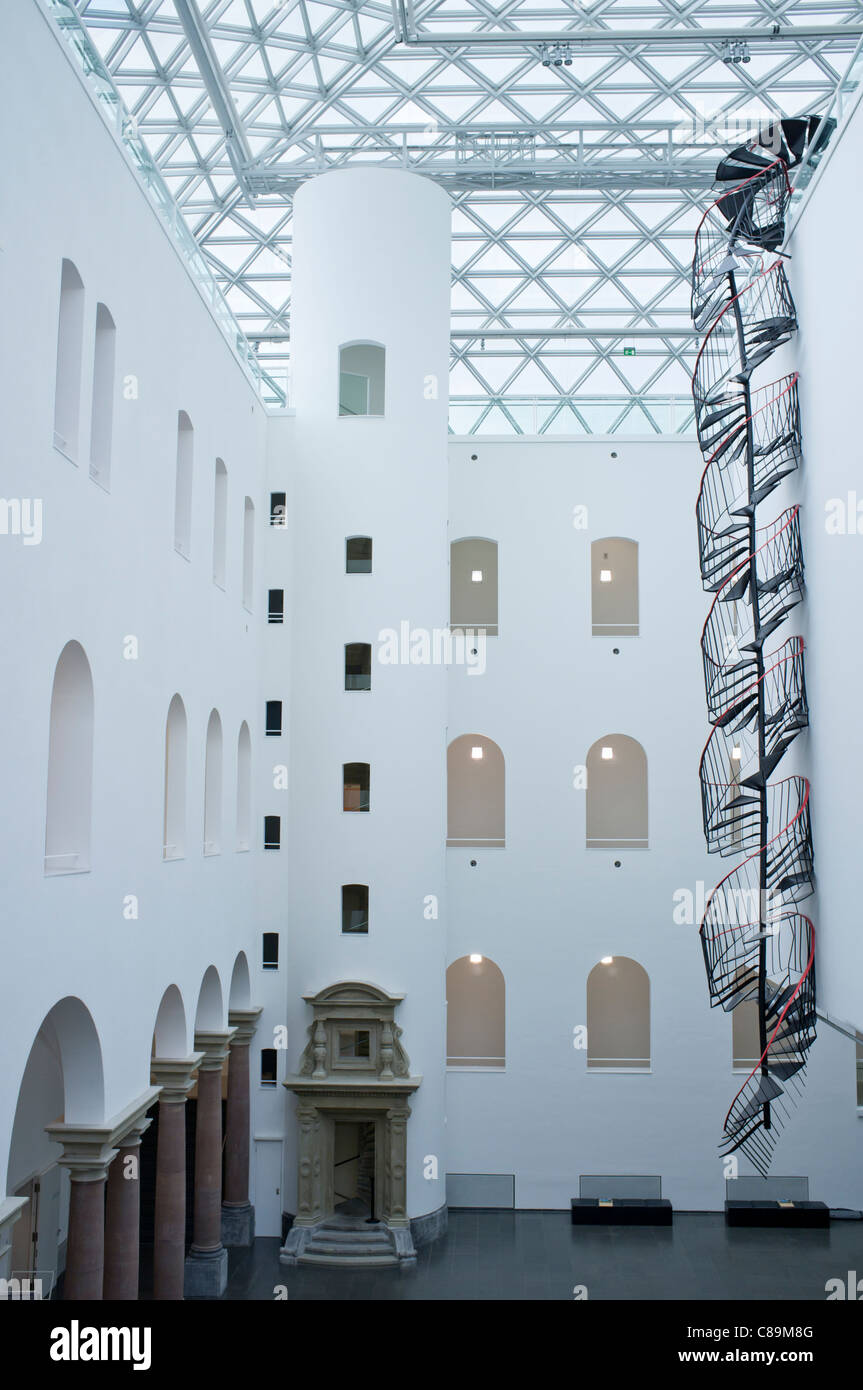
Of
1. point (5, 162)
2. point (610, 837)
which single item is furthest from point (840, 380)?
point (610, 837)

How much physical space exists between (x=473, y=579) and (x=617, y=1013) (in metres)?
14.3

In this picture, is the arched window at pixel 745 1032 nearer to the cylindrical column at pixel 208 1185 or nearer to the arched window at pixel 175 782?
the cylindrical column at pixel 208 1185

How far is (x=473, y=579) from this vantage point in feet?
125

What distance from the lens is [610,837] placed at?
3584cm

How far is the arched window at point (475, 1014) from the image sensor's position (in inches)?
1411

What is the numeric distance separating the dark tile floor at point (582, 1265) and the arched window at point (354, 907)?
7992mm

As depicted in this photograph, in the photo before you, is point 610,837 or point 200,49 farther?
point 610,837

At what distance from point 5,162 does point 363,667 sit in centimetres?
1873

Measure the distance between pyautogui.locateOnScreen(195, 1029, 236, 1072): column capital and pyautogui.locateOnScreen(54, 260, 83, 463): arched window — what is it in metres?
15.0

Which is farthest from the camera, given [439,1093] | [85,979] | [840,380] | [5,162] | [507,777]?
[507,777]

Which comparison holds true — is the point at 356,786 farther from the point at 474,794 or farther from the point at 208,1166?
the point at 208,1166

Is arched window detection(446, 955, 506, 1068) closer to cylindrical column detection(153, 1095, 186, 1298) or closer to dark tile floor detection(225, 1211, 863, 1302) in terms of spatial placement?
dark tile floor detection(225, 1211, 863, 1302)

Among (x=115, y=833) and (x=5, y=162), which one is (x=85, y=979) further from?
(x=5, y=162)

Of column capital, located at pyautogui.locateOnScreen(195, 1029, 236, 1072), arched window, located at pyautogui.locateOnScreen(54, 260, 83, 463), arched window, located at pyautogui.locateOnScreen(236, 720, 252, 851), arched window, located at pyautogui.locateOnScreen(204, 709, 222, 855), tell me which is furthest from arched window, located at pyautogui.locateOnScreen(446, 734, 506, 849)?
arched window, located at pyautogui.locateOnScreen(54, 260, 83, 463)
